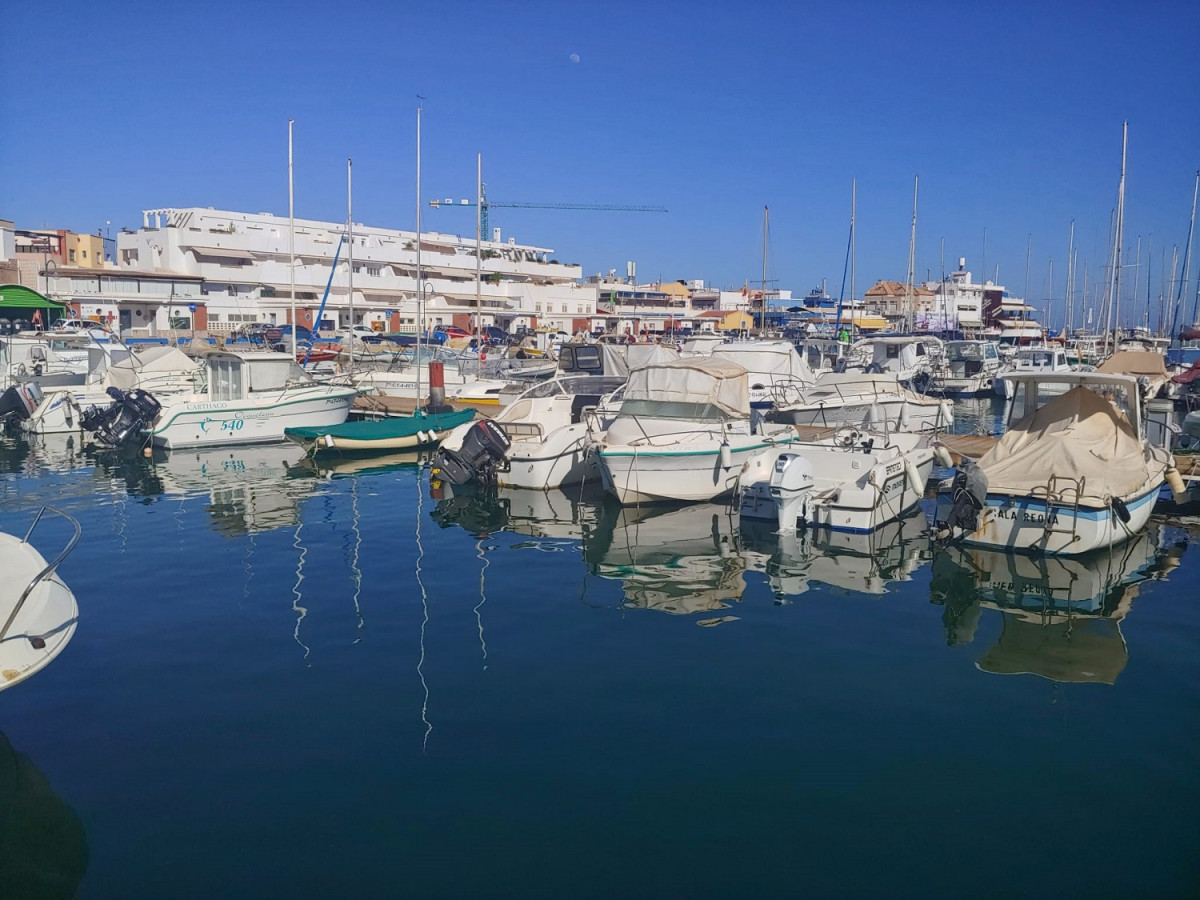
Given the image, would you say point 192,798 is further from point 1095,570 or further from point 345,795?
point 1095,570

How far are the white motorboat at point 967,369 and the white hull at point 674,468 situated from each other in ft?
78.9

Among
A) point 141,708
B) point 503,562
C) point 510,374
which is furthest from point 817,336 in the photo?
point 141,708

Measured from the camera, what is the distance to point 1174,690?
32.7ft

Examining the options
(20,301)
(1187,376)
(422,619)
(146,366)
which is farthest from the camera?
(20,301)

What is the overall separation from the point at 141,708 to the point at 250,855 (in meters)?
3.12

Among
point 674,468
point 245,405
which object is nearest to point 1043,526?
point 674,468

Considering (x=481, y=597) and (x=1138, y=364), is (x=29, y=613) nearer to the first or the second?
(x=481, y=597)

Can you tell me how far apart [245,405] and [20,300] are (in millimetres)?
28630

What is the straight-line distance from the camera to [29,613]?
8.07 meters

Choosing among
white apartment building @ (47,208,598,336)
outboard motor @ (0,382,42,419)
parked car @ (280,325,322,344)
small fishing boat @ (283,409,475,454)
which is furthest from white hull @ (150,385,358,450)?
white apartment building @ (47,208,598,336)

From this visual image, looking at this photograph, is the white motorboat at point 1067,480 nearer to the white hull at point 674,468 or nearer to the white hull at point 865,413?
the white hull at point 674,468

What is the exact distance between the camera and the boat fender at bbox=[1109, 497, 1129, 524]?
1418cm

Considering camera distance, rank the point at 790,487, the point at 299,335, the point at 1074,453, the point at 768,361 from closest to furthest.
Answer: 1. the point at 1074,453
2. the point at 790,487
3. the point at 768,361
4. the point at 299,335

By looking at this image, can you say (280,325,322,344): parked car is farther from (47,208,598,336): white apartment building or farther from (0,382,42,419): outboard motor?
(0,382,42,419): outboard motor
